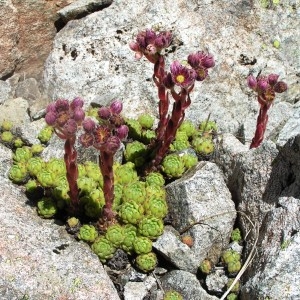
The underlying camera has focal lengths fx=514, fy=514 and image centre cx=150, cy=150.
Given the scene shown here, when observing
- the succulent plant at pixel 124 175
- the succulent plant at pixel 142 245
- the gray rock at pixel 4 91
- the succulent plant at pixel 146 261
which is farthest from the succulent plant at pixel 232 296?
the gray rock at pixel 4 91

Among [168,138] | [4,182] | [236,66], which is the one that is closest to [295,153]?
[168,138]

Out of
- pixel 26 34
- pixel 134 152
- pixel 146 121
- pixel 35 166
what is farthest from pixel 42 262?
pixel 26 34

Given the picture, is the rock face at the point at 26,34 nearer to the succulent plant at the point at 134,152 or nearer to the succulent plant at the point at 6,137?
the succulent plant at the point at 6,137

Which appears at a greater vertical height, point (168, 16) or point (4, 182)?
point (168, 16)

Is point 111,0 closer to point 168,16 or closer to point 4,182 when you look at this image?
point 168,16

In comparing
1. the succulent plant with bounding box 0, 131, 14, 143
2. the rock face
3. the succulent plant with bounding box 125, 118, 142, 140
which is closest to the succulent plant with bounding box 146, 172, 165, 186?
the succulent plant with bounding box 125, 118, 142, 140

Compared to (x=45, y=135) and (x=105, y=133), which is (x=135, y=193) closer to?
(x=105, y=133)
